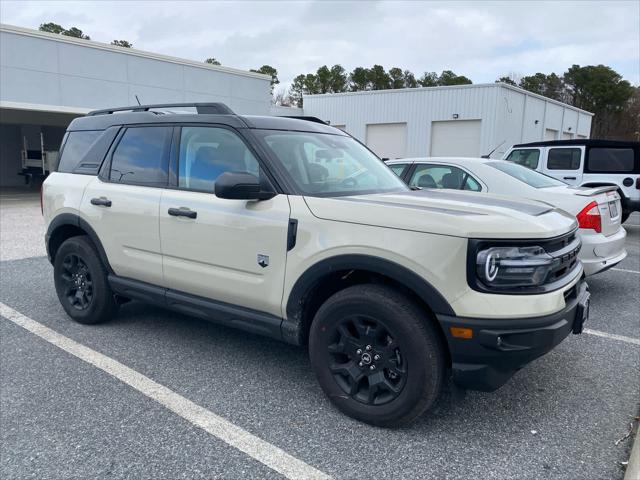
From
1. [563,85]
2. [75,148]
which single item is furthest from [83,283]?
[563,85]

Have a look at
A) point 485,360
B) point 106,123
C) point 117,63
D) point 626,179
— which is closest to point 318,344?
point 485,360

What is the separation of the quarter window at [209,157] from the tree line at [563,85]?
4827 cm

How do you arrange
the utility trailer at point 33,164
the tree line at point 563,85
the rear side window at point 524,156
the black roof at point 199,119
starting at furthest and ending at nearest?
the tree line at point 563,85, the utility trailer at point 33,164, the rear side window at point 524,156, the black roof at point 199,119

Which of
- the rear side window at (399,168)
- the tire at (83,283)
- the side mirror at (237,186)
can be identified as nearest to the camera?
the side mirror at (237,186)

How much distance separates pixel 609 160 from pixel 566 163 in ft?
2.81

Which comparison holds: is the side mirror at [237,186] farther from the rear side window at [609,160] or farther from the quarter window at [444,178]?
the rear side window at [609,160]

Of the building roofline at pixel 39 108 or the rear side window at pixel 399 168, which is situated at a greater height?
the building roofline at pixel 39 108

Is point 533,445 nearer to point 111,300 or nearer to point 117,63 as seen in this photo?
point 111,300

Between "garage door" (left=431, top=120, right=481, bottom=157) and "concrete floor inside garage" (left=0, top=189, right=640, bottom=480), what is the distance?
19973mm

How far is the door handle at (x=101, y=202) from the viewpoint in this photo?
4.23 metres

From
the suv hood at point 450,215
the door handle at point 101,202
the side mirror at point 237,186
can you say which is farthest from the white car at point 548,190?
the door handle at point 101,202

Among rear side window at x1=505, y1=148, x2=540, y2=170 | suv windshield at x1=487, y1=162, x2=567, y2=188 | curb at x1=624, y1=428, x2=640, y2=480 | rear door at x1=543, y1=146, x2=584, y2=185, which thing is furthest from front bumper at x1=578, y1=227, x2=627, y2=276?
rear side window at x1=505, y1=148, x2=540, y2=170

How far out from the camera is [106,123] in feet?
15.0

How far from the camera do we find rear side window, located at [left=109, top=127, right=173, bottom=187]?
4.01 meters
